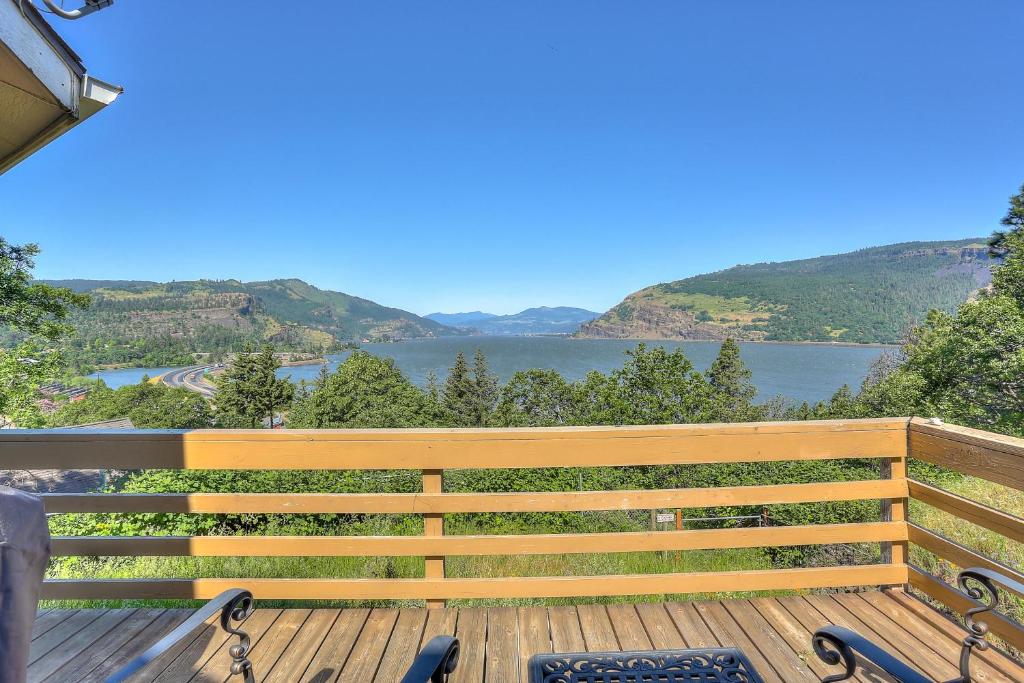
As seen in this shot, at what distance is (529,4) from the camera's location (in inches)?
612

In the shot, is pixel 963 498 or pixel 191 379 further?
pixel 191 379

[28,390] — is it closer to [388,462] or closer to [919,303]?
[388,462]

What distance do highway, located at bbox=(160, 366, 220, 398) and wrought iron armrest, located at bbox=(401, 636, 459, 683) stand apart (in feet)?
261

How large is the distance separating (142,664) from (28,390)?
73.4 feet

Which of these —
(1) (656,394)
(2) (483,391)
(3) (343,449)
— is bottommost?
(2) (483,391)

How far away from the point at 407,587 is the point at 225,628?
100 cm

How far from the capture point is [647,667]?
4.97ft

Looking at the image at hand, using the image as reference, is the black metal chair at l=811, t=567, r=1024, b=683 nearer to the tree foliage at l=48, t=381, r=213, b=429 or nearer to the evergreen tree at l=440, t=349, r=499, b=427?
the evergreen tree at l=440, t=349, r=499, b=427

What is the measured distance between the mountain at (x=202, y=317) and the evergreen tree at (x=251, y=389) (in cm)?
2235

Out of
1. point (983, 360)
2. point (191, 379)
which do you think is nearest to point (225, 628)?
point (983, 360)

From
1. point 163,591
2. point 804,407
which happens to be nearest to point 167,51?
point 163,591

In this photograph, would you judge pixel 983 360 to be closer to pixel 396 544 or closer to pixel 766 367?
pixel 396 544

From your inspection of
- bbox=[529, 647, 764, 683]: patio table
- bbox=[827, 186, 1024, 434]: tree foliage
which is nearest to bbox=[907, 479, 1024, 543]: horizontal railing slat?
bbox=[529, 647, 764, 683]: patio table

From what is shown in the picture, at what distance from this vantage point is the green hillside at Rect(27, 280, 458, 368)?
68438 millimetres
